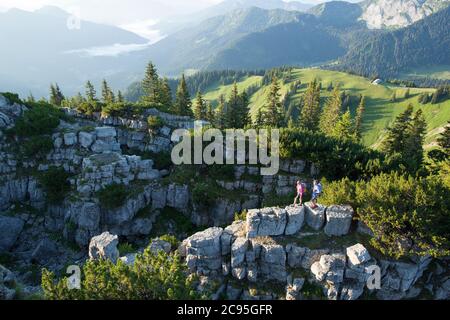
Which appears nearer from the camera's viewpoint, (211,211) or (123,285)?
(123,285)

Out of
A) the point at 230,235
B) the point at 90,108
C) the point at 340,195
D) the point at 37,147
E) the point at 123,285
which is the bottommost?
the point at 230,235

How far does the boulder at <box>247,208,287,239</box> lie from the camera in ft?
82.5

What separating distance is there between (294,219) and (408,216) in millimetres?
8272

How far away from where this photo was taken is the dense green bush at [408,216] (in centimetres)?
2245

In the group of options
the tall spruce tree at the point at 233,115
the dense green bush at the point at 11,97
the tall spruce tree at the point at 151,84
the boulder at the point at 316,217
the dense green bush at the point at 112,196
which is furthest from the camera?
the tall spruce tree at the point at 151,84

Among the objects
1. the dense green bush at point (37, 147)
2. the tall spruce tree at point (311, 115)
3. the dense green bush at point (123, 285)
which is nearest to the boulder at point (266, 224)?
the dense green bush at point (123, 285)

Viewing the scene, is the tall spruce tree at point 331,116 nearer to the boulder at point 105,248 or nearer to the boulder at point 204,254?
the boulder at point 204,254

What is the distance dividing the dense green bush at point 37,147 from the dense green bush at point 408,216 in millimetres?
38412

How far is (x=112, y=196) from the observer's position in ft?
120

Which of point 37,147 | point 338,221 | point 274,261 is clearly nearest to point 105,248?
point 274,261

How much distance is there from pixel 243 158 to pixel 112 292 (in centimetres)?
2428

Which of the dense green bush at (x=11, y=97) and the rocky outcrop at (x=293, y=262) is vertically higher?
the dense green bush at (x=11, y=97)

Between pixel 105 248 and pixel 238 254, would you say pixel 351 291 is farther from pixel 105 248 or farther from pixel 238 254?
pixel 105 248
